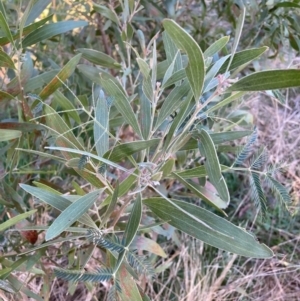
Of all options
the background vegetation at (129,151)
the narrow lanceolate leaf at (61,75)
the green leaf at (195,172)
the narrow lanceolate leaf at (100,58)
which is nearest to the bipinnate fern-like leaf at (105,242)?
the background vegetation at (129,151)

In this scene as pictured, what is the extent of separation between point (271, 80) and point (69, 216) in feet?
0.87

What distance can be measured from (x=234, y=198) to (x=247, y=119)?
636 millimetres

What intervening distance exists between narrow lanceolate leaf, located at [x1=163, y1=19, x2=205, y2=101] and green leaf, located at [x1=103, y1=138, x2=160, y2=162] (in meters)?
0.09

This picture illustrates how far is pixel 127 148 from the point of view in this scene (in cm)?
53

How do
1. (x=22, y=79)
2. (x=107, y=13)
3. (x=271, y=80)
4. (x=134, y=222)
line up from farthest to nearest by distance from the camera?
(x=107, y=13) → (x=22, y=79) → (x=134, y=222) → (x=271, y=80)

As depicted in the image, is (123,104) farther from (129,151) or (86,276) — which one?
(86,276)

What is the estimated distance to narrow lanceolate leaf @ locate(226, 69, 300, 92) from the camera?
40 cm

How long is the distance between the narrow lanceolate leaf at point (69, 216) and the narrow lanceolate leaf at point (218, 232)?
0.34 ft

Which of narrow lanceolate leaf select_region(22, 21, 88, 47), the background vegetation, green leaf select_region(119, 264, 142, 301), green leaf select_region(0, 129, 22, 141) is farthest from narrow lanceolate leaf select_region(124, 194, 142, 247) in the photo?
narrow lanceolate leaf select_region(22, 21, 88, 47)

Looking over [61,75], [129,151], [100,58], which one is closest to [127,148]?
[129,151]

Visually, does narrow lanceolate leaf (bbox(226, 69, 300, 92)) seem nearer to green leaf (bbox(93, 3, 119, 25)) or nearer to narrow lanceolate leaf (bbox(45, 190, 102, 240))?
narrow lanceolate leaf (bbox(45, 190, 102, 240))

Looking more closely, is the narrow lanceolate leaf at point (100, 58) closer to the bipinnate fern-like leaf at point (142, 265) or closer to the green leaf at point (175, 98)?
the green leaf at point (175, 98)

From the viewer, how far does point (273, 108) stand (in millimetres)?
2037

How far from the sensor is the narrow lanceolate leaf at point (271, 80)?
40 cm
